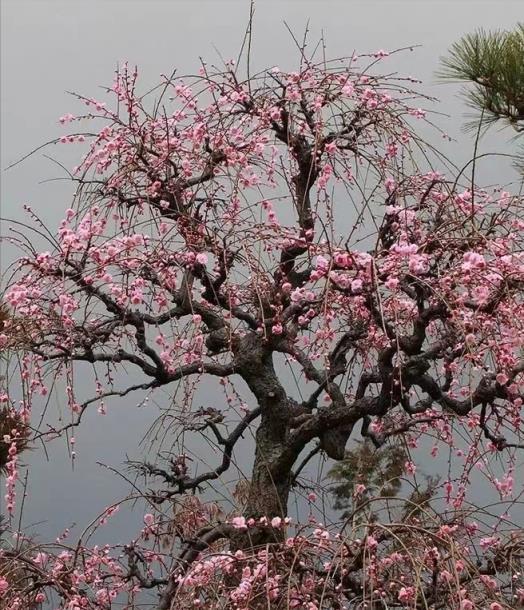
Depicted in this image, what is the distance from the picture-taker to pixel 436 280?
2.26 m

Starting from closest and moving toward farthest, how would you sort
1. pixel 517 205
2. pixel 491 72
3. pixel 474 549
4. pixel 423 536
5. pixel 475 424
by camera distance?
pixel 423 536
pixel 474 549
pixel 517 205
pixel 475 424
pixel 491 72

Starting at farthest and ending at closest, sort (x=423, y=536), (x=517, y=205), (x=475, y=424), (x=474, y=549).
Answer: (x=475, y=424) < (x=517, y=205) < (x=474, y=549) < (x=423, y=536)

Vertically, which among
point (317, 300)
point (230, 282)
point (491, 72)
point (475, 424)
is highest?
point (491, 72)

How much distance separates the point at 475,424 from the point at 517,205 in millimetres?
747

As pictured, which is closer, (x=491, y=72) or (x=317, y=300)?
(x=317, y=300)

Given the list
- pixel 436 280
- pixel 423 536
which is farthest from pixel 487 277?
pixel 423 536

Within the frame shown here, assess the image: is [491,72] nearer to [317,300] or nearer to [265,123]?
[265,123]

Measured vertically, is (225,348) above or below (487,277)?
above

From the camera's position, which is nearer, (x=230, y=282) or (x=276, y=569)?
(x=276, y=569)

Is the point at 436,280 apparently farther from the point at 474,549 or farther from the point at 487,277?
the point at 474,549

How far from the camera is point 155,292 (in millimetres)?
2758

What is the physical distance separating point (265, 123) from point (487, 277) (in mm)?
977

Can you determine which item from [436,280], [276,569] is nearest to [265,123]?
[436,280]

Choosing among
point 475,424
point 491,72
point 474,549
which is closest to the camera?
point 474,549
